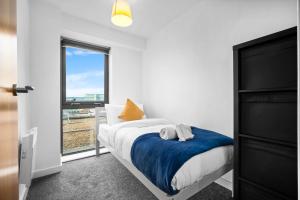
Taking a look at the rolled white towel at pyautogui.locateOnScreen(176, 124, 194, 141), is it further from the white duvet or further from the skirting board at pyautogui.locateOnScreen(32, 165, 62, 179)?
the skirting board at pyautogui.locateOnScreen(32, 165, 62, 179)

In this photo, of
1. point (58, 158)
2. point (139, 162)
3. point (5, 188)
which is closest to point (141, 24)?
point (139, 162)

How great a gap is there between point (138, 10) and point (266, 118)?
2.35 meters

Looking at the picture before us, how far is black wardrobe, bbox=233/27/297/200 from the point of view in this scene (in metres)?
1.08

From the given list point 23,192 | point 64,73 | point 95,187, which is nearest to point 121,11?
point 64,73

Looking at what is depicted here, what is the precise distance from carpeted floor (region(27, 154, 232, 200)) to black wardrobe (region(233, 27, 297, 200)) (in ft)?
1.99

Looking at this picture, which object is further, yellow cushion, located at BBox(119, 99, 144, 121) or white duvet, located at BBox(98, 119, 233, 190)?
yellow cushion, located at BBox(119, 99, 144, 121)

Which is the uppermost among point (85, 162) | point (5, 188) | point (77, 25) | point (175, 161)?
point (77, 25)

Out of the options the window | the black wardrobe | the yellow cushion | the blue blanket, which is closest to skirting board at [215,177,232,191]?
the black wardrobe

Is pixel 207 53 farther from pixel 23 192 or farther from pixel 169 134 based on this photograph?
pixel 23 192

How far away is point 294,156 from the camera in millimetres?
1050

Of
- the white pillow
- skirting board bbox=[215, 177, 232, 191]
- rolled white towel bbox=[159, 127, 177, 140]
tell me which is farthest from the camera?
the white pillow

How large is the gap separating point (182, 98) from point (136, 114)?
961 mm

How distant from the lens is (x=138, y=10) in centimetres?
243

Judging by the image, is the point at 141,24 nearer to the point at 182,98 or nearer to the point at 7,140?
the point at 182,98
